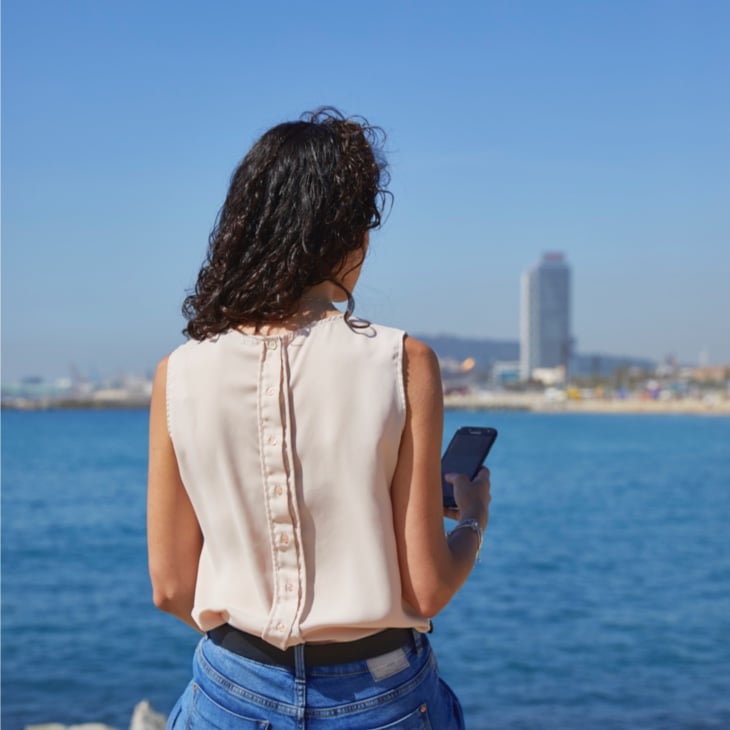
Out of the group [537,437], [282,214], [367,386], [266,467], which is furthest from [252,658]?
[537,437]

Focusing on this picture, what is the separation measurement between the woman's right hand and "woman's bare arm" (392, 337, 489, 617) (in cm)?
14

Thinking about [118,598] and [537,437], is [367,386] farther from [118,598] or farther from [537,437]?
[537,437]

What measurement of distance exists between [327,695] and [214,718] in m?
0.17

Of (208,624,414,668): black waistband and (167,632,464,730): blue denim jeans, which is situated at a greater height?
(208,624,414,668): black waistband

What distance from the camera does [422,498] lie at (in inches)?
50.7

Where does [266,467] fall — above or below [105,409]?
above

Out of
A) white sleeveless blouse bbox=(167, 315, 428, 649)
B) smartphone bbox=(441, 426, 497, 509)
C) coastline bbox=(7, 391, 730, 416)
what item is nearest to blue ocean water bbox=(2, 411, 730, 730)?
smartphone bbox=(441, 426, 497, 509)

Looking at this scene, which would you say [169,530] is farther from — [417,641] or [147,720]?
[147,720]

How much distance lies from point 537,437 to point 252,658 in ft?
232

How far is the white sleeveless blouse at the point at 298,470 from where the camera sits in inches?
49.7

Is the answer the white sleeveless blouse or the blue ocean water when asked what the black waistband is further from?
the blue ocean water

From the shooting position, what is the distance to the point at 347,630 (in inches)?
50.5

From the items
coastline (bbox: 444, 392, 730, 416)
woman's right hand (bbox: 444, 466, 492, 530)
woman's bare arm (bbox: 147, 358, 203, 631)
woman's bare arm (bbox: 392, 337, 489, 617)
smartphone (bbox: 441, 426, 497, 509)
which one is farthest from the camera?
coastline (bbox: 444, 392, 730, 416)

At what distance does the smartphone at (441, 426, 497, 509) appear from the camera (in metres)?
1.60
